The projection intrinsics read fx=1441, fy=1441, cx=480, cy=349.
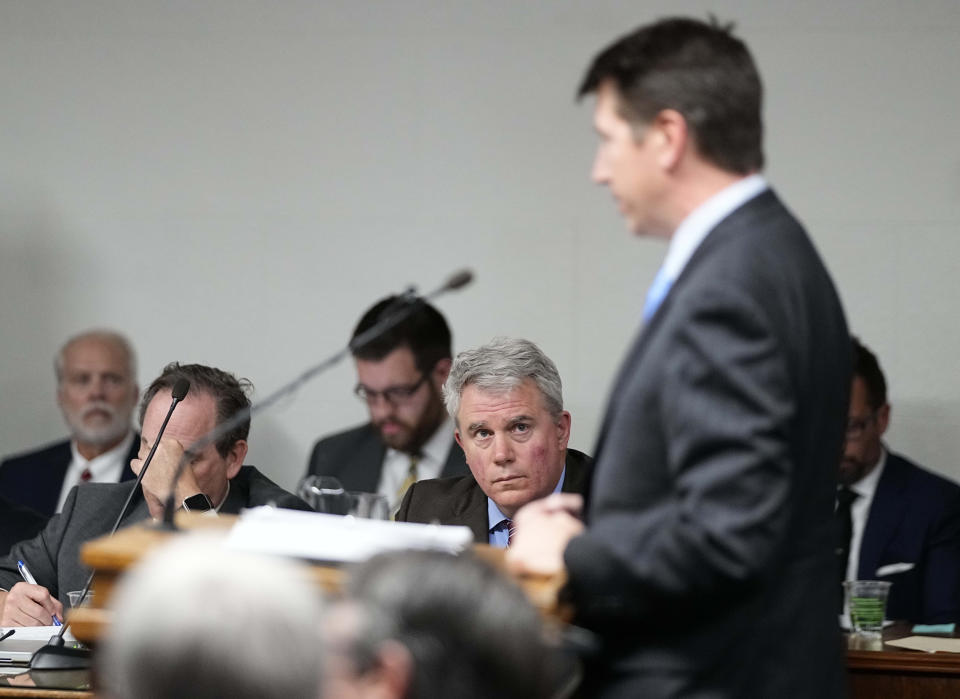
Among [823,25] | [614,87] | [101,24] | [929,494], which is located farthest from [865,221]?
[614,87]

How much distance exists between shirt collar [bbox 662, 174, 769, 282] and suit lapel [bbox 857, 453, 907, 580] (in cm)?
297

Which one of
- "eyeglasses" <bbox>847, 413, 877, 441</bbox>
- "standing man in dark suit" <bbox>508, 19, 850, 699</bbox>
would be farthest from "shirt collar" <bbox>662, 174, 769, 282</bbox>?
"eyeglasses" <bbox>847, 413, 877, 441</bbox>

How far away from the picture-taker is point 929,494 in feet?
15.0

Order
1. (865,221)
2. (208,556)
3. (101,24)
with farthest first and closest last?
1. (101,24)
2. (865,221)
3. (208,556)

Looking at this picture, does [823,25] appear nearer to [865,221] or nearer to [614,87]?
[865,221]

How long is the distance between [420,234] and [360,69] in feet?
2.22

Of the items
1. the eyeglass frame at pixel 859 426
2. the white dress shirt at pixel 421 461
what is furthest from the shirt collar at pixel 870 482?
the white dress shirt at pixel 421 461

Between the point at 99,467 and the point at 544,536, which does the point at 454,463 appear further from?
the point at 544,536

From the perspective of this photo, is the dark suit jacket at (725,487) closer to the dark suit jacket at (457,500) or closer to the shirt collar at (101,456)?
the dark suit jacket at (457,500)

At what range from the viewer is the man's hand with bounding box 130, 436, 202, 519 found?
3.61 meters

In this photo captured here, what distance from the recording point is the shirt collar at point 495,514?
3598mm

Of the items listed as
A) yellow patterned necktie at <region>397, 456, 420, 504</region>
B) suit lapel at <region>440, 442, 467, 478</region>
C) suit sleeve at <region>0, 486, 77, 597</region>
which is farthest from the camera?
yellow patterned necktie at <region>397, 456, 420, 504</region>

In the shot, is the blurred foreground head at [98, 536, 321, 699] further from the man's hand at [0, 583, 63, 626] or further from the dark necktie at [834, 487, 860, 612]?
the dark necktie at [834, 487, 860, 612]

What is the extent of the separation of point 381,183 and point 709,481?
13.5 feet
